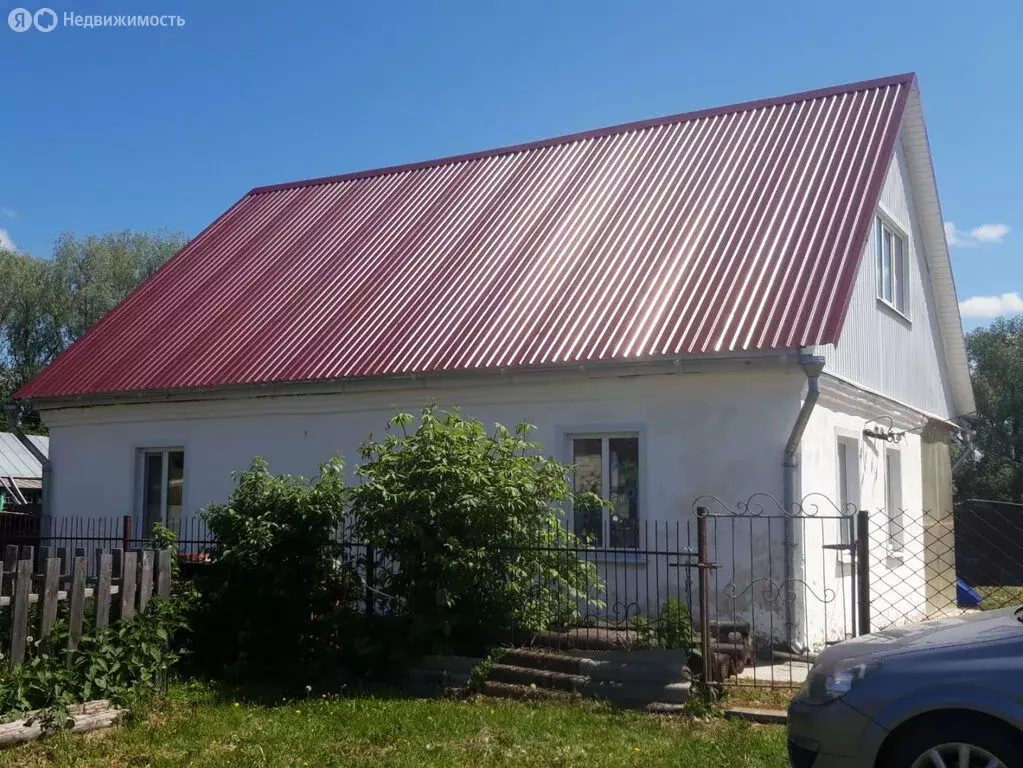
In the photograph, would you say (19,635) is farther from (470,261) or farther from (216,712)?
(470,261)

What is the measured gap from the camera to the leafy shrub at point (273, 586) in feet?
31.7

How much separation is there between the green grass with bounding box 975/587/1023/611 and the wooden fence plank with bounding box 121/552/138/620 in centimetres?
1134

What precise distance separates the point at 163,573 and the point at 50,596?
117cm

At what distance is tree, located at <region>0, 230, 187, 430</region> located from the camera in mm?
38562

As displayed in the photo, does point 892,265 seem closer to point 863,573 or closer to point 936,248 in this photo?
point 936,248

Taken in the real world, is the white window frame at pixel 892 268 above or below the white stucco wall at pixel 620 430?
above

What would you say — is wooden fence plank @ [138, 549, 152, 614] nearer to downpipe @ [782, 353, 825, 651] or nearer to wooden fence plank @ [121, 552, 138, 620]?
wooden fence plank @ [121, 552, 138, 620]

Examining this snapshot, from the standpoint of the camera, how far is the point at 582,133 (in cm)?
1770

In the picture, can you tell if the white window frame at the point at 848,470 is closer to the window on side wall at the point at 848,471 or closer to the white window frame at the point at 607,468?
the window on side wall at the point at 848,471

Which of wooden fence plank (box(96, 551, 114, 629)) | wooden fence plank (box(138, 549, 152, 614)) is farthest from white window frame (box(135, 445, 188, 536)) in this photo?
wooden fence plank (box(96, 551, 114, 629))

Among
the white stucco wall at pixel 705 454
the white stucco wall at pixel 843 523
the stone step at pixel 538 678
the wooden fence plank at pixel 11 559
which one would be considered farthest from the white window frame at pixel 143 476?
the white stucco wall at pixel 843 523

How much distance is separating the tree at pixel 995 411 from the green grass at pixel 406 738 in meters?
31.5

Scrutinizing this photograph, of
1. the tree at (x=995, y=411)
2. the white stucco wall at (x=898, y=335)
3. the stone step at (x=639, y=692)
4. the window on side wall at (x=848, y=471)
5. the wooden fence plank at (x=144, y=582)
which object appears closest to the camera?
the stone step at (x=639, y=692)

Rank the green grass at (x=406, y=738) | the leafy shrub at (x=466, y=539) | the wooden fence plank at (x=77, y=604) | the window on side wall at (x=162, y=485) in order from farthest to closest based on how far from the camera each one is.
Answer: the window on side wall at (x=162, y=485), the leafy shrub at (x=466, y=539), the wooden fence plank at (x=77, y=604), the green grass at (x=406, y=738)
